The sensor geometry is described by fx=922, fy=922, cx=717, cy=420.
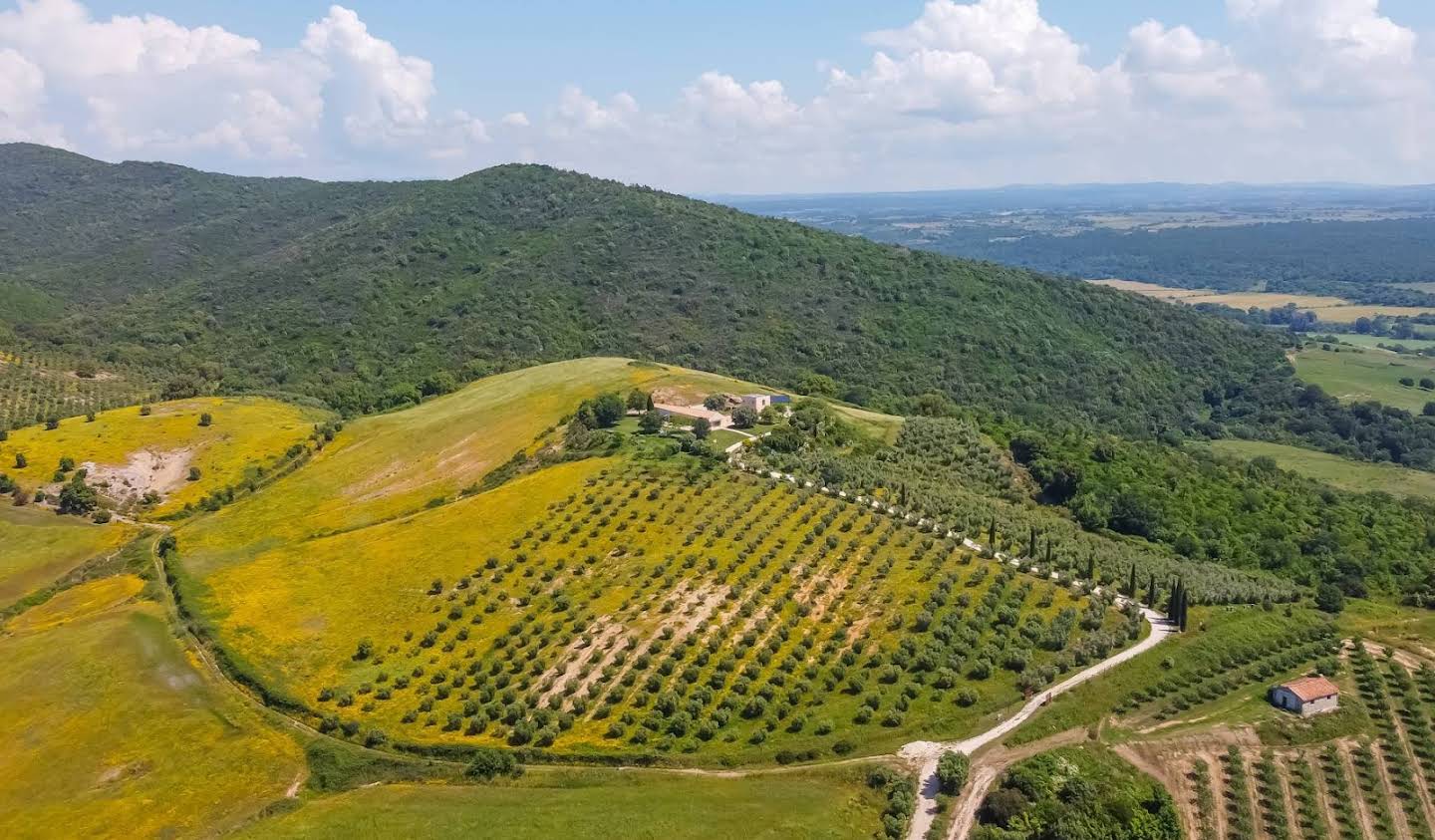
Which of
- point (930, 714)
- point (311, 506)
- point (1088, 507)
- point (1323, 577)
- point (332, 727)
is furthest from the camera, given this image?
point (311, 506)

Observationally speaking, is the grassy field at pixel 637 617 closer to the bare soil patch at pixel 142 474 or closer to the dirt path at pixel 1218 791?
the dirt path at pixel 1218 791

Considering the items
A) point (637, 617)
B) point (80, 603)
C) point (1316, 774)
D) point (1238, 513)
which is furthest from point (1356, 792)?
point (80, 603)

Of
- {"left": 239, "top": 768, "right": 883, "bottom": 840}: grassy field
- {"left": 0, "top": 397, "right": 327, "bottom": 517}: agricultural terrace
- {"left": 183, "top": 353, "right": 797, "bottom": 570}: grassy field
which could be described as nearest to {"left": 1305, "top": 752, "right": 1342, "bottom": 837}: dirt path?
{"left": 239, "top": 768, "right": 883, "bottom": 840}: grassy field

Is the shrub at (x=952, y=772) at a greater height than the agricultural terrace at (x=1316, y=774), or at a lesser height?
greater

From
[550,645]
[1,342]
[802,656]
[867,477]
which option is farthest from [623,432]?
[1,342]

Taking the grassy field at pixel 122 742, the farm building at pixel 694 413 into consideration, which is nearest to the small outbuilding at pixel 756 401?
the farm building at pixel 694 413

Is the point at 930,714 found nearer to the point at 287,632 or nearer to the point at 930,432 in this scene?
the point at 287,632

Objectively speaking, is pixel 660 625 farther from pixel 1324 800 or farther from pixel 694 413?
pixel 694 413
